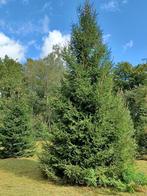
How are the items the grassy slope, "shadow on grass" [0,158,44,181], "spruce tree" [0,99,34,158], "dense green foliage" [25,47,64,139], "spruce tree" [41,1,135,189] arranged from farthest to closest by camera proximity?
"dense green foliage" [25,47,64,139]
"spruce tree" [0,99,34,158]
"shadow on grass" [0,158,44,181]
"spruce tree" [41,1,135,189]
the grassy slope

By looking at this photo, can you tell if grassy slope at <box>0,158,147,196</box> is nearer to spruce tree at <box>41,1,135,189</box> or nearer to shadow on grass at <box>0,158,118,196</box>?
shadow on grass at <box>0,158,118,196</box>

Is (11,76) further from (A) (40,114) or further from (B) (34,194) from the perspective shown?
(B) (34,194)

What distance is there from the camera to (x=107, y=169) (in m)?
11.3

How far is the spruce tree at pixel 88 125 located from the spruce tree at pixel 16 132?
884cm

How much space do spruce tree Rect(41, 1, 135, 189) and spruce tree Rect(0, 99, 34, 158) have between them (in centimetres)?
884

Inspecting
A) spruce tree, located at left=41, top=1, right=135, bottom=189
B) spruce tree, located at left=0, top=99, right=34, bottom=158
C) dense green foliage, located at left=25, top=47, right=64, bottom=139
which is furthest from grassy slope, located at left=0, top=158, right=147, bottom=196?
dense green foliage, located at left=25, top=47, right=64, bottom=139

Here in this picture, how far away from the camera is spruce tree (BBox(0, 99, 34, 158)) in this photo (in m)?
20.7

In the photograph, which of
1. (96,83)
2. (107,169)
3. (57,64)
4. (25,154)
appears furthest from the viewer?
(57,64)

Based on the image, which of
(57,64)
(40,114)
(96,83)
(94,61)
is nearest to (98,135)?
(96,83)

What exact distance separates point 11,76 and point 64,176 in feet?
135

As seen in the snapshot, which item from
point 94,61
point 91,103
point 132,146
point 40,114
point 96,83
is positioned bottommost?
point 132,146

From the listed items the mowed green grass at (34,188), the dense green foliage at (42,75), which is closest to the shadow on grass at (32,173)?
the mowed green grass at (34,188)

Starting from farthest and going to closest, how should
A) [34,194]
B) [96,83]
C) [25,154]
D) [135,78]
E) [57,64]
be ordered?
[57,64] → [135,78] → [25,154] → [96,83] → [34,194]

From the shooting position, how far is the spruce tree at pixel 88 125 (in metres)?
11.3
